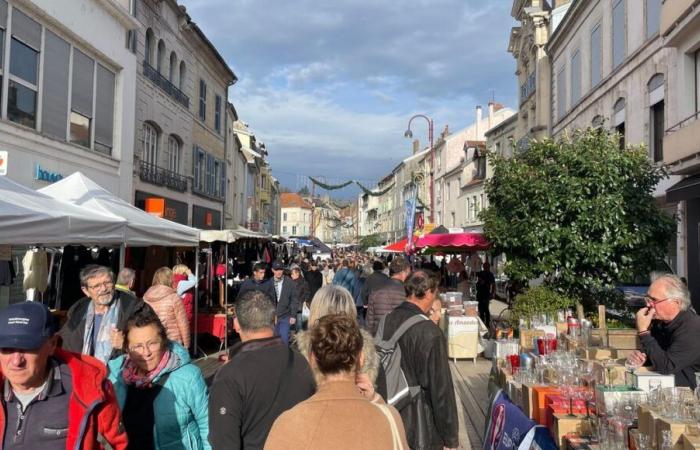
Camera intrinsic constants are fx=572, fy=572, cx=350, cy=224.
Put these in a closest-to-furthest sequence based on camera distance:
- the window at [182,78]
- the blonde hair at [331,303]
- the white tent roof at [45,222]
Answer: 1. the blonde hair at [331,303]
2. the white tent roof at [45,222]
3. the window at [182,78]

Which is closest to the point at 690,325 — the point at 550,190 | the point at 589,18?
the point at 550,190

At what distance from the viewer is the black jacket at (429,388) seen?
3648 millimetres

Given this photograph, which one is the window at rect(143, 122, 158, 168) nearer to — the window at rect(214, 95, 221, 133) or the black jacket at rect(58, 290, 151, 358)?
the window at rect(214, 95, 221, 133)

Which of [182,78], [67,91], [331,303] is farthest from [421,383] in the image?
[182,78]

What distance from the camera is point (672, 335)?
4180 millimetres

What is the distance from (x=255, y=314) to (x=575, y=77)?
74.4 feet

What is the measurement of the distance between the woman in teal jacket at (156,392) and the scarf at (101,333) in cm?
180

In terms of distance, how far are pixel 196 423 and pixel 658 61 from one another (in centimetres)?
1613

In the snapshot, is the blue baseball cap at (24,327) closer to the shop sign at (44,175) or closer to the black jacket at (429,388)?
the black jacket at (429,388)

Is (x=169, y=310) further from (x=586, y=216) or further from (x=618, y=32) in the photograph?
(x=618, y=32)

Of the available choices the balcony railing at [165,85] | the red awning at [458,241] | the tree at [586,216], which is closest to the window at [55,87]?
the balcony railing at [165,85]

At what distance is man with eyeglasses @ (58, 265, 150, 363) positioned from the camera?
4.83m

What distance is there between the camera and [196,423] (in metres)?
3.21

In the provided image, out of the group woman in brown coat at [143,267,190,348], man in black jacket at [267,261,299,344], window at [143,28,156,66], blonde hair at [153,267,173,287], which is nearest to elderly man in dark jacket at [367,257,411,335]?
man in black jacket at [267,261,299,344]
